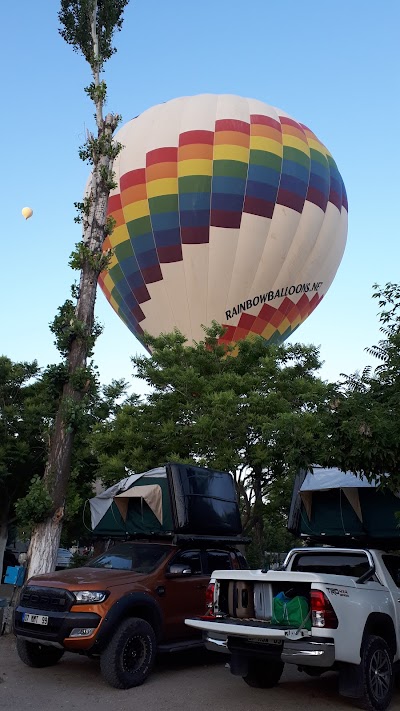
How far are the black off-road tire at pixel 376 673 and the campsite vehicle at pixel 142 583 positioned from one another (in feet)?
9.13

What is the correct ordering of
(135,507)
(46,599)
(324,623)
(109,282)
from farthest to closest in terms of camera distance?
1. (109,282)
2. (135,507)
3. (46,599)
4. (324,623)

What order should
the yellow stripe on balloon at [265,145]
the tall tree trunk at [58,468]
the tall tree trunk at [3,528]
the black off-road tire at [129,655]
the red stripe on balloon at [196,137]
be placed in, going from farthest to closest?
the red stripe on balloon at [196,137] → the yellow stripe on balloon at [265,145] → the tall tree trunk at [3,528] → the tall tree trunk at [58,468] → the black off-road tire at [129,655]

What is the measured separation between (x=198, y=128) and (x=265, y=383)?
12.0 m

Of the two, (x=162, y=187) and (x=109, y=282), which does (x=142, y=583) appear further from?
(x=109, y=282)

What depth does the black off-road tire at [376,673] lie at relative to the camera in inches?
263

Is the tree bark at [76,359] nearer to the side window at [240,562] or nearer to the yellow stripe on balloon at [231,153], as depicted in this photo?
the side window at [240,562]

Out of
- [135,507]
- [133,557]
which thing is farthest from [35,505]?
[133,557]

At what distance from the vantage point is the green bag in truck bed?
6.85 meters

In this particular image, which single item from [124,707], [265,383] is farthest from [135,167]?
[124,707]

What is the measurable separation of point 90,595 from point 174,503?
2.70m

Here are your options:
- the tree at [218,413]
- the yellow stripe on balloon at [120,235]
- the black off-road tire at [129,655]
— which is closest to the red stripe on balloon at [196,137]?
the yellow stripe on balloon at [120,235]

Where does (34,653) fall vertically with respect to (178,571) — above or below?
below

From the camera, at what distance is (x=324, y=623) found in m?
6.43

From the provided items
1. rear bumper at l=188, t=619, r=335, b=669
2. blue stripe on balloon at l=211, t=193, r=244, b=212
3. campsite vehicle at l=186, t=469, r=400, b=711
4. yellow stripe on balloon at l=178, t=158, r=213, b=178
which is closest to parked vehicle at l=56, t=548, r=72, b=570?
blue stripe on balloon at l=211, t=193, r=244, b=212
